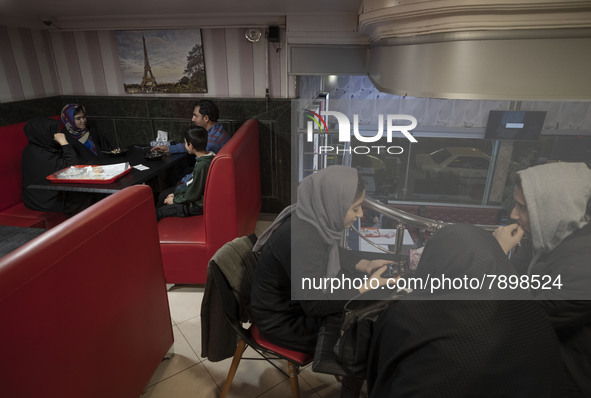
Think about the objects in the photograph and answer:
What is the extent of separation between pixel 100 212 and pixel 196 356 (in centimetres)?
114

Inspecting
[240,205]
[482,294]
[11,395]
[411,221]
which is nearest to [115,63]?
[240,205]

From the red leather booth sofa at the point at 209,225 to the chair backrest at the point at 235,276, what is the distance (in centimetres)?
76

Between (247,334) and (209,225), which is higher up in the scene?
(209,225)

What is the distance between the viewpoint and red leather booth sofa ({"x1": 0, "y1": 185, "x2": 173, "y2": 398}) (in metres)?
0.93

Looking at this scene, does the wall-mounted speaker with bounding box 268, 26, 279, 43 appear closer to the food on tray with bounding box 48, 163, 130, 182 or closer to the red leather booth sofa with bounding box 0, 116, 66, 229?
the food on tray with bounding box 48, 163, 130, 182

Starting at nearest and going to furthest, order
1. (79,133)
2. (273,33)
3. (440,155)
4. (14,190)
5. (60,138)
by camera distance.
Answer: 1. (440,155)
2. (60,138)
3. (14,190)
4. (79,133)
5. (273,33)

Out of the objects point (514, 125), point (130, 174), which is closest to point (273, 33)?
point (130, 174)

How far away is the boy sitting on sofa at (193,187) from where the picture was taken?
2387 millimetres

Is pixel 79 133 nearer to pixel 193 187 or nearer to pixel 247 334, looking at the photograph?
pixel 193 187

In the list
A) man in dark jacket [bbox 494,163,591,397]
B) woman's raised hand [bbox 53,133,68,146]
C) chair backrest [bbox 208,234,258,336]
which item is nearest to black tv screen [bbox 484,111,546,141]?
man in dark jacket [bbox 494,163,591,397]

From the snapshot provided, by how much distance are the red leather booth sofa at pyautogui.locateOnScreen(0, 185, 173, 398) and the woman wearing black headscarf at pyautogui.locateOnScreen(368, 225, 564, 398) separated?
1.03 meters

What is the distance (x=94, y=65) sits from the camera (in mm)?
3621

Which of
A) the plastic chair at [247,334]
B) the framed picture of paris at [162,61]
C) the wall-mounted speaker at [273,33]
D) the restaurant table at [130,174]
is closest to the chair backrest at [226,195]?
the restaurant table at [130,174]

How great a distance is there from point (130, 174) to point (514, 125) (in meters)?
2.43
